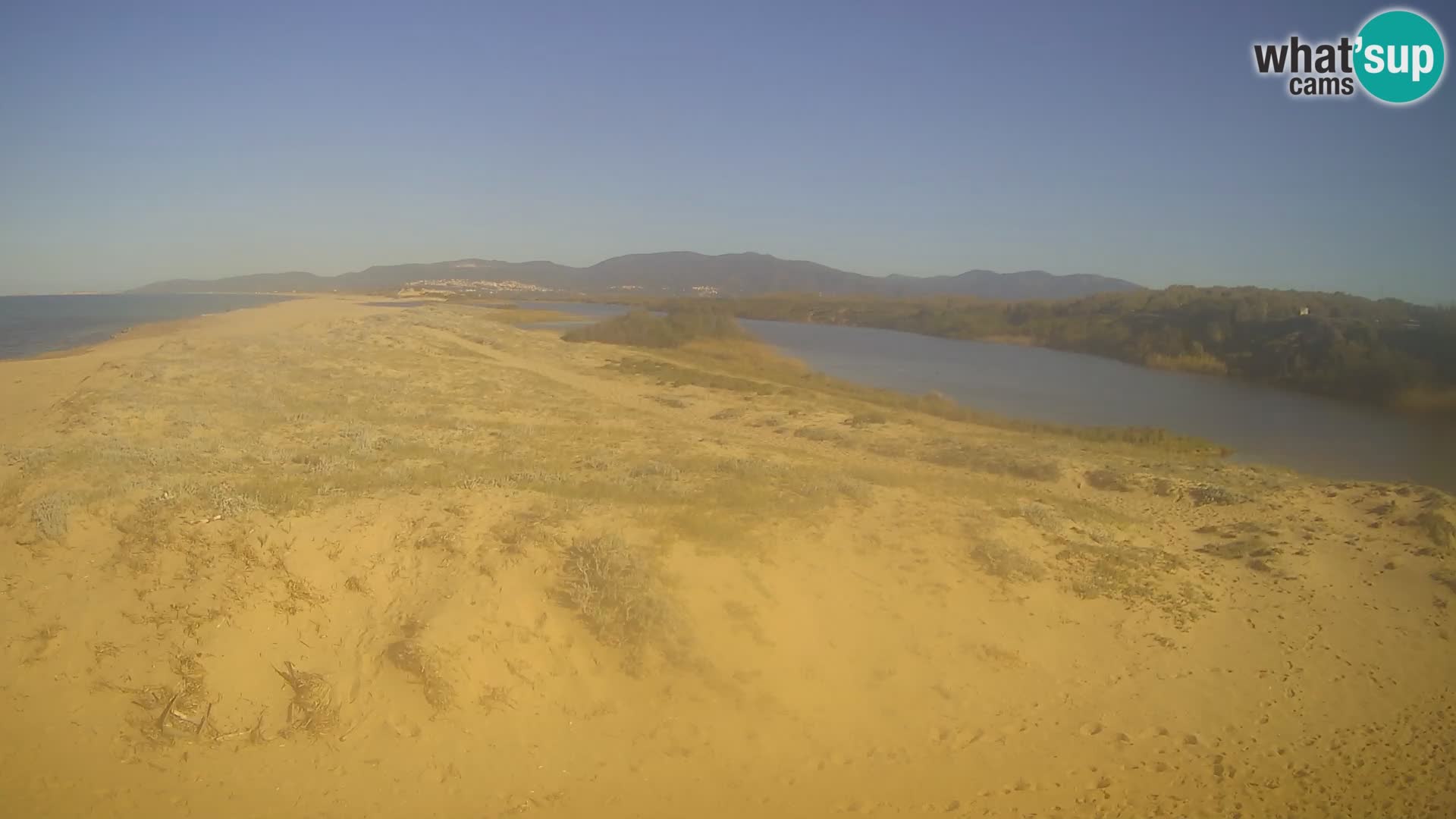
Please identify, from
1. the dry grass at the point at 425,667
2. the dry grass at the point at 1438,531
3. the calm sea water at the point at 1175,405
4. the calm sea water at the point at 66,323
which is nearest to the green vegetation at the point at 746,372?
the calm sea water at the point at 1175,405

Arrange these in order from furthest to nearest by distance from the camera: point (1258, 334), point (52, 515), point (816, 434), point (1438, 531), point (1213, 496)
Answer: point (1258, 334)
point (816, 434)
point (1213, 496)
point (1438, 531)
point (52, 515)

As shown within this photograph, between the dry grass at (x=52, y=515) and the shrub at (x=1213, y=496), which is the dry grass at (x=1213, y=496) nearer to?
the shrub at (x=1213, y=496)

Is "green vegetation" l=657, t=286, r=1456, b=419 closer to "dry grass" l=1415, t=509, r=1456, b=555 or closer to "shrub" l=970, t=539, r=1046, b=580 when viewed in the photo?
"dry grass" l=1415, t=509, r=1456, b=555

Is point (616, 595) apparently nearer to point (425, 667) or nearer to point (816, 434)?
point (425, 667)

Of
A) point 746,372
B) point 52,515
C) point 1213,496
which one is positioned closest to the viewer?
point 52,515

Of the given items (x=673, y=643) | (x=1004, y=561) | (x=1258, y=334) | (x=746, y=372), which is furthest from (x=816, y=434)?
(x=1258, y=334)

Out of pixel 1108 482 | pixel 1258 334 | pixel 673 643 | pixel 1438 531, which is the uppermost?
pixel 1258 334

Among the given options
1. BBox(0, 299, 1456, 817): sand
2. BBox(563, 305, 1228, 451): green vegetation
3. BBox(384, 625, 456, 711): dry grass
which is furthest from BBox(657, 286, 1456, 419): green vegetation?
BBox(384, 625, 456, 711): dry grass
